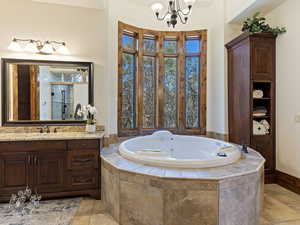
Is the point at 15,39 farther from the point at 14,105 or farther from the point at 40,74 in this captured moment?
the point at 14,105

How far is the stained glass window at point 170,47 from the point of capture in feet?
13.4

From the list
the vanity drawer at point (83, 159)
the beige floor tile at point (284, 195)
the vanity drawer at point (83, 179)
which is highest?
the vanity drawer at point (83, 159)

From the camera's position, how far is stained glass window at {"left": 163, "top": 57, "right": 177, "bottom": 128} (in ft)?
13.3

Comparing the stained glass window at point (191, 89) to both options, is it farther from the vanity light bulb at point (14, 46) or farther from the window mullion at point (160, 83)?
the vanity light bulb at point (14, 46)

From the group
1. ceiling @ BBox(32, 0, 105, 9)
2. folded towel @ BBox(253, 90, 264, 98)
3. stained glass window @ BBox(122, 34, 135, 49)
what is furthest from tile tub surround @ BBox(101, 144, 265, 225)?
ceiling @ BBox(32, 0, 105, 9)

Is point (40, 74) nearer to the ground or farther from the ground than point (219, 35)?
nearer to the ground

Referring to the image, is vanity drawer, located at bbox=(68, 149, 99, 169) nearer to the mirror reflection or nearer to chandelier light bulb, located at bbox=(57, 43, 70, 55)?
the mirror reflection

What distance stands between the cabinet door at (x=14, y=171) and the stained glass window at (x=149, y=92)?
2081 millimetres

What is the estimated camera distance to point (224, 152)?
→ 2.37 meters

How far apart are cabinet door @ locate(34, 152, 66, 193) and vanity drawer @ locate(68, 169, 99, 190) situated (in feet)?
0.37

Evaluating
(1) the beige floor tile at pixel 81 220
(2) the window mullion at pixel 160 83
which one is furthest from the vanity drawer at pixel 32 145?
(2) the window mullion at pixel 160 83

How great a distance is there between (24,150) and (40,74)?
1.21 metres

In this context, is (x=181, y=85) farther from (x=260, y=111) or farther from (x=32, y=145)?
(x=32, y=145)

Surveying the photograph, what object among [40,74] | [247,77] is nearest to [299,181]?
[247,77]
